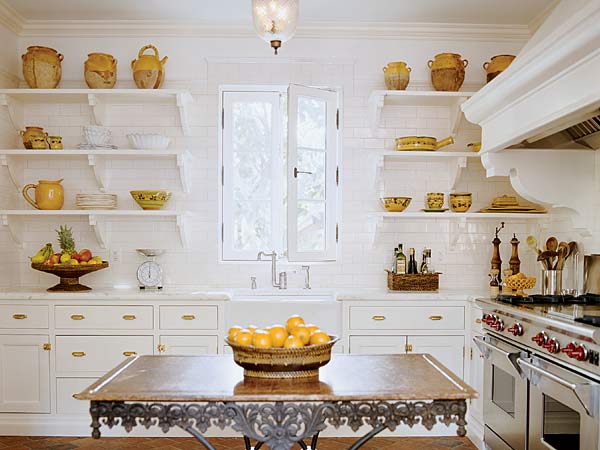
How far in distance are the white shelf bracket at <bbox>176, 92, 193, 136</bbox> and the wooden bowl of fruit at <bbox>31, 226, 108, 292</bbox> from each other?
120 centimetres

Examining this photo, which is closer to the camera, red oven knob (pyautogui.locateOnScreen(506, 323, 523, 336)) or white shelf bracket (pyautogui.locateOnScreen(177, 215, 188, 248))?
red oven knob (pyautogui.locateOnScreen(506, 323, 523, 336))

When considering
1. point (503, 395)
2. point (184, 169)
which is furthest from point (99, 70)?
point (503, 395)

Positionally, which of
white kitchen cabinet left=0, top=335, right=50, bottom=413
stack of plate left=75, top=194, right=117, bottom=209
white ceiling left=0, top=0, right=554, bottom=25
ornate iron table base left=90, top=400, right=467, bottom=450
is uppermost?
white ceiling left=0, top=0, right=554, bottom=25

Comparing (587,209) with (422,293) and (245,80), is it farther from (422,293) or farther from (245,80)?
(245,80)

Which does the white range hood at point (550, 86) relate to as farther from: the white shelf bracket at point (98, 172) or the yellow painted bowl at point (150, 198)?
the white shelf bracket at point (98, 172)

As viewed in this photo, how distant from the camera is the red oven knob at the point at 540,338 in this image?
3.06 meters

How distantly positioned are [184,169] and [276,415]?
119 inches

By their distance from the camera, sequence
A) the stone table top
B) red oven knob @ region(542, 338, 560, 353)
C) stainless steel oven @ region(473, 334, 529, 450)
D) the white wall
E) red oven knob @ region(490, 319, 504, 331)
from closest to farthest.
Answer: the stone table top → red oven knob @ region(542, 338, 560, 353) → stainless steel oven @ region(473, 334, 529, 450) → red oven knob @ region(490, 319, 504, 331) → the white wall

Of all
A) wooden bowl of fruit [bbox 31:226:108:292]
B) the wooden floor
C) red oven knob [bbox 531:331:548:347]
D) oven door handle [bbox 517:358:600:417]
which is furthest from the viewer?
wooden bowl of fruit [bbox 31:226:108:292]

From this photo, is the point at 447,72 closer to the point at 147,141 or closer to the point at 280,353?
the point at 147,141

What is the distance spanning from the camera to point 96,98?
488cm

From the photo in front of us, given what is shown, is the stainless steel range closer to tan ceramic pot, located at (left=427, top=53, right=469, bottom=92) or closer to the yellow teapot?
tan ceramic pot, located at (left=427, top=53, right=469, bottom=92)

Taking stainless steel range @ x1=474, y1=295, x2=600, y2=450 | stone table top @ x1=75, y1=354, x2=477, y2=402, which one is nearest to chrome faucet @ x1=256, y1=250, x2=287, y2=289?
stainless steel range @ x1=474, y1=295, x2=600, y2=450

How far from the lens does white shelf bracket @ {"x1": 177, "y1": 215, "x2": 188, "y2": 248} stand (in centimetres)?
489
